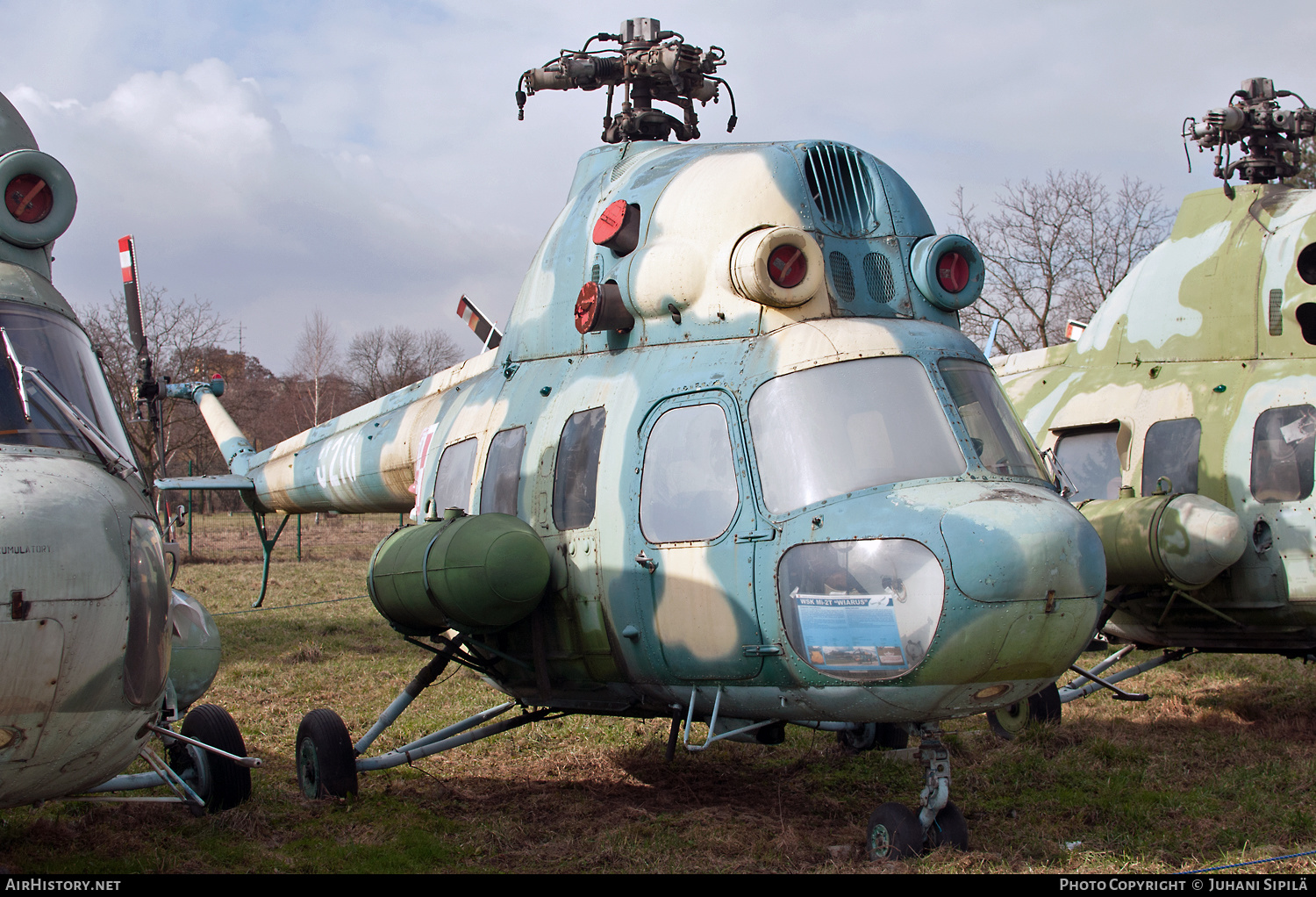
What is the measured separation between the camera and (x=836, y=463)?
207 inches

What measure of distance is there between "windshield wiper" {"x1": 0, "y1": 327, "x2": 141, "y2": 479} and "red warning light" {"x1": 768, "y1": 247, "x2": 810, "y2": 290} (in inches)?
128

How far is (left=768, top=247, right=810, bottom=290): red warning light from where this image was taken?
229 inches

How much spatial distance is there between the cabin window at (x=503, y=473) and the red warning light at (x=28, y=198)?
9.55ft

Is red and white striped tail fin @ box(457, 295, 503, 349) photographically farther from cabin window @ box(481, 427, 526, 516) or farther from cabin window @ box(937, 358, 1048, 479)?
cabin window @ box(937, 358, 1048, 479)

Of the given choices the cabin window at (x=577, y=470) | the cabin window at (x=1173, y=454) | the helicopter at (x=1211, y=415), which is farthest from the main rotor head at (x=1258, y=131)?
the cabin window at (x=577, y=470)

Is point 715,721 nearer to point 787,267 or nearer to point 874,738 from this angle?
point 787,267

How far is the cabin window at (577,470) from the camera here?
628cm

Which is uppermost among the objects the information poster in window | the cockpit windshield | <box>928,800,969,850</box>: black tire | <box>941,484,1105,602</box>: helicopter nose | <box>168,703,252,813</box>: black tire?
the cockpit windshield

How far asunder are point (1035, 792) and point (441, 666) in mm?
3923

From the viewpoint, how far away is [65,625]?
3.98 m

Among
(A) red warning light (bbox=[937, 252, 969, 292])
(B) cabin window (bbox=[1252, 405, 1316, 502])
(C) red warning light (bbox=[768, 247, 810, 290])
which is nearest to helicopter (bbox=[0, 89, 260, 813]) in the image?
(C) red warning light (bbox=[768, 247, 810, 290])

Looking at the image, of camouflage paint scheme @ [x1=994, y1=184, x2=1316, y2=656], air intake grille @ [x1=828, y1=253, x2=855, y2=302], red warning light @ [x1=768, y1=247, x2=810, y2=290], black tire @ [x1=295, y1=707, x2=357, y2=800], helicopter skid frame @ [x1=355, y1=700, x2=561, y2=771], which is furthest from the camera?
camouflage paint scheme @ [x1=994, y1=184, x2=1316, y2=656]

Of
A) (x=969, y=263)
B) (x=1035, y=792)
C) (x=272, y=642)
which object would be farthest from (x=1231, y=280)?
(x=272, y=642)

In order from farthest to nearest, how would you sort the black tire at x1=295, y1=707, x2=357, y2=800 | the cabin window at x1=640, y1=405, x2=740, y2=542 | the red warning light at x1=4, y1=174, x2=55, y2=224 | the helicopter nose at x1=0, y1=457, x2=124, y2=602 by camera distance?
the black tire at x1=295, y1=707, x2=357, y2=800 < the cabin window at x1=640, y1=405, x2=740, y2=542 < the red warning light at x1=4, y1=174, x2=55, y2=224 < the helicopter nose at x1=0, y1=457, x2=124, y2=602
